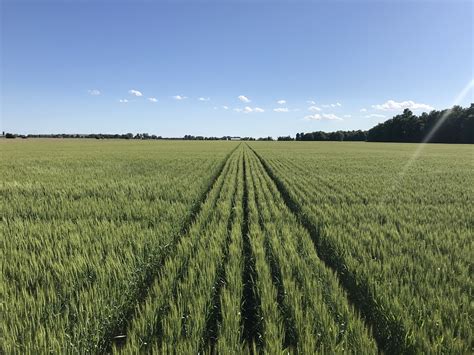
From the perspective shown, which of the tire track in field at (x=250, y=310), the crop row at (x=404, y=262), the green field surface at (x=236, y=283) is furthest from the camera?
the tire track in field at (x=250, y=310)

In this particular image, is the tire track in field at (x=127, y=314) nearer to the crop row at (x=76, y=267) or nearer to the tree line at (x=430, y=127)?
the crop row at (x=76, y=267)

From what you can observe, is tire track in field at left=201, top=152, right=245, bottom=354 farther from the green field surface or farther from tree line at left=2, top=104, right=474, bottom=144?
tree line at left=2, top=104, right=474, bottom=144

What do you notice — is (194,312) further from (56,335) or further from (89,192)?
(89,192)

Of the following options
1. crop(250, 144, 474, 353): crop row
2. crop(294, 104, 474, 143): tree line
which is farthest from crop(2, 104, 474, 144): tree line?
crop(250, 144, 474, 353): crop row

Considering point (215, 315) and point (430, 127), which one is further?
point (430, 127)

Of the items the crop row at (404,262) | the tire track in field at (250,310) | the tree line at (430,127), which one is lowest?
the tire track in field at (250,310)

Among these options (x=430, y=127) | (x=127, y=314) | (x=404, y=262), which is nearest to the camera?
(x=127, y=314)

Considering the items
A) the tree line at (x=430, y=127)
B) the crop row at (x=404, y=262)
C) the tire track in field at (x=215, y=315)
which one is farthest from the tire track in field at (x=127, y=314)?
the tree line at (x=430, y=127)

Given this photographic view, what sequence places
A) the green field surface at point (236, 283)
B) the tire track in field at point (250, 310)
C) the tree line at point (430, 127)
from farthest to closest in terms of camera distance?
1. the tree line at point (430, 127)
2. the tire track in field at point (250, 310)
3. the green field surface at point (236, 283)

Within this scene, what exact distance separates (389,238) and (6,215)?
9339 millimetres

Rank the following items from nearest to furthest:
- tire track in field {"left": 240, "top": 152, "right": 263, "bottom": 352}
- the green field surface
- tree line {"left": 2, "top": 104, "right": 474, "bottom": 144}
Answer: the green field surface, tire track in field {"left": 240, "top": 152, "right": 263, "bottom": 352}, tree line {"left": 2, "top": 104, "right": 474, "bottom": 144}

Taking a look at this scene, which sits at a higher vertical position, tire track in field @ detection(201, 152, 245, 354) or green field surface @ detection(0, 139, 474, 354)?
green field surface @ detection(0, 139, 474, 354)

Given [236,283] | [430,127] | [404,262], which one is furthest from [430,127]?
[236,283]

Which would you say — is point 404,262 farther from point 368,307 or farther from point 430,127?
point 430,127
